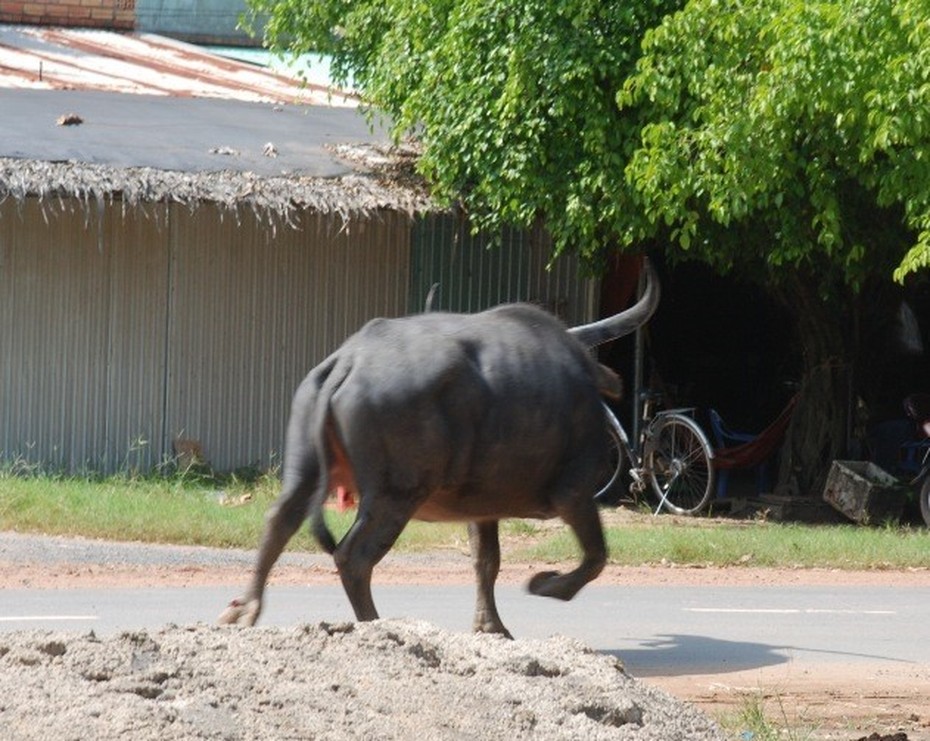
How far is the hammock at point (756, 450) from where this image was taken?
17109mm

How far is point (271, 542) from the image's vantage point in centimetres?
771

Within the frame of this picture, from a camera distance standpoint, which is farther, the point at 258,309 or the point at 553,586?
the point at 258,309

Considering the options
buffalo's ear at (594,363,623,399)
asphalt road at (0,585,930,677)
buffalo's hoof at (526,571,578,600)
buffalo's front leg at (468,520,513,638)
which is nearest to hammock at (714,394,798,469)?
asphalt road at (0,585,930,677)

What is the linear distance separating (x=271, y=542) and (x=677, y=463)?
9.44 metres

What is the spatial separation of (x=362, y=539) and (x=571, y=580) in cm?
105

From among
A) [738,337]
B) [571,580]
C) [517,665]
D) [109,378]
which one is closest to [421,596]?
[571,580]

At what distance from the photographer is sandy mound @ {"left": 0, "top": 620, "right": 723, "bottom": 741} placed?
509 cm

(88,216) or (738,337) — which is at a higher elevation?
(88,216)

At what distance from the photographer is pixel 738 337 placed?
22.6 metres

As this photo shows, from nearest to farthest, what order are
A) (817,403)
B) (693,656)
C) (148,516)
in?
1. (693,656)
2. (148,516)
3. (817,403)

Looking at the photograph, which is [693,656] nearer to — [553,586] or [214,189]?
[553,586]

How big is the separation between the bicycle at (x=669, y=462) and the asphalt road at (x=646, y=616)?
4588 mm

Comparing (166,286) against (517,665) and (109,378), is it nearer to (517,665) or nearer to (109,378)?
(109,378)

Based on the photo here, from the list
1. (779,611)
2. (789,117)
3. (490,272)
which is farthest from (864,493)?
(779,611)
